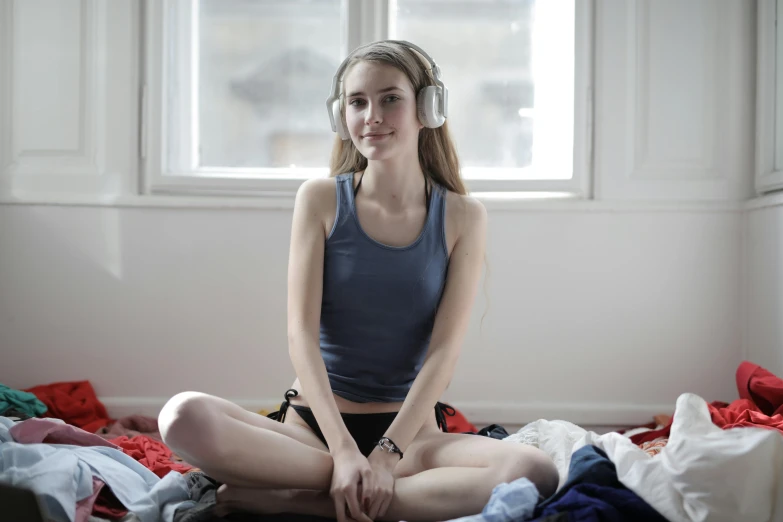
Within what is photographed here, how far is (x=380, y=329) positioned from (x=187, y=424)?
51 centimetres

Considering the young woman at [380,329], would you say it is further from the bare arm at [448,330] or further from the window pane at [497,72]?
the window pane at [497,72]

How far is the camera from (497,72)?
9.27 feet

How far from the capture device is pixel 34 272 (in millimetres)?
2639

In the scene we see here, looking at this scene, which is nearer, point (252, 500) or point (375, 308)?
point (252, 500)

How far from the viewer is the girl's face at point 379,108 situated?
163 centimetres

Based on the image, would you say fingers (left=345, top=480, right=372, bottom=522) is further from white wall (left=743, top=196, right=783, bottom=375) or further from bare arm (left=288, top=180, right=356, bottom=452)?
white wall (left=743, top=196, right=783, bottom=375)

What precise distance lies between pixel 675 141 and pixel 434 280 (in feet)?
4.76

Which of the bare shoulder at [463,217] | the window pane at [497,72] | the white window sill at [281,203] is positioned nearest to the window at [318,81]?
the window pane at [497,72]

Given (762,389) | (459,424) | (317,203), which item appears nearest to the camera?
(317,203)

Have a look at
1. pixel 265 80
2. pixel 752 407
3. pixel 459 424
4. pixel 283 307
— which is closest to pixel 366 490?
pixel 459 424

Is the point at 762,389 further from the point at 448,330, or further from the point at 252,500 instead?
the point at 252,500

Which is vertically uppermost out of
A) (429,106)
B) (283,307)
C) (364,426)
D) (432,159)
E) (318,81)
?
(318,81)

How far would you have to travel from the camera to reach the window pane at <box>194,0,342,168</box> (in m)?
2.80

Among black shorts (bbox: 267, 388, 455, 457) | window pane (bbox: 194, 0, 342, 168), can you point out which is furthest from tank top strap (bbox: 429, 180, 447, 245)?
window pane (bbox: 194, 0, 342, 168)
